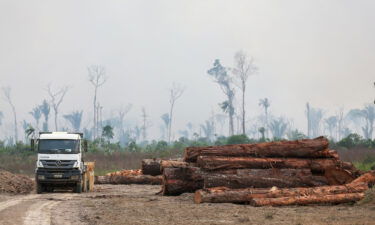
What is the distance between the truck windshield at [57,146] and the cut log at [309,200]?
1227 cm

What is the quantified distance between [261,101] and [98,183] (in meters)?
148

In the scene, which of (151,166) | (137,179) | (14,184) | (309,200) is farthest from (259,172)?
(137,179)

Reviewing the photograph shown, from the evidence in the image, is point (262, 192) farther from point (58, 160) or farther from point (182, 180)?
point (58, 160)

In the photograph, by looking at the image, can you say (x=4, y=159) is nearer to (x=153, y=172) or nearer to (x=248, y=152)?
(x=153, y=172)

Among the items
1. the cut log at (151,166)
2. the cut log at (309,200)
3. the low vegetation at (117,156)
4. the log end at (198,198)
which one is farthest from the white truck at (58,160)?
the low vegetation at (117,156)

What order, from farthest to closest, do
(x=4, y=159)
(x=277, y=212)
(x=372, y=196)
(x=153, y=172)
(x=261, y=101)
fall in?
(x=261, y=101) < (x=4, y=159) < (x=153, y=172) < (x=372, y=196) < (x=277, y=212)

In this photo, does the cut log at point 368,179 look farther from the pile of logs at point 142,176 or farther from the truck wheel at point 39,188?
the pile of logs at point 142,176

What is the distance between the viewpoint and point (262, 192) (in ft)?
72.2

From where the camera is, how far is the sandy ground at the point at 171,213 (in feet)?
55.7

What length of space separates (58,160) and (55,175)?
74 cm

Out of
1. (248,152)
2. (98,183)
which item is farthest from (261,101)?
(248,152)

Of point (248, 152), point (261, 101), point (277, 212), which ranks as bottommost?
point (277, 212)

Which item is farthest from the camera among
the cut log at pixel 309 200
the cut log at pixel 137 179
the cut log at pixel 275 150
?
the cut log at pixel 137 179

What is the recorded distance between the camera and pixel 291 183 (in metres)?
24.3
